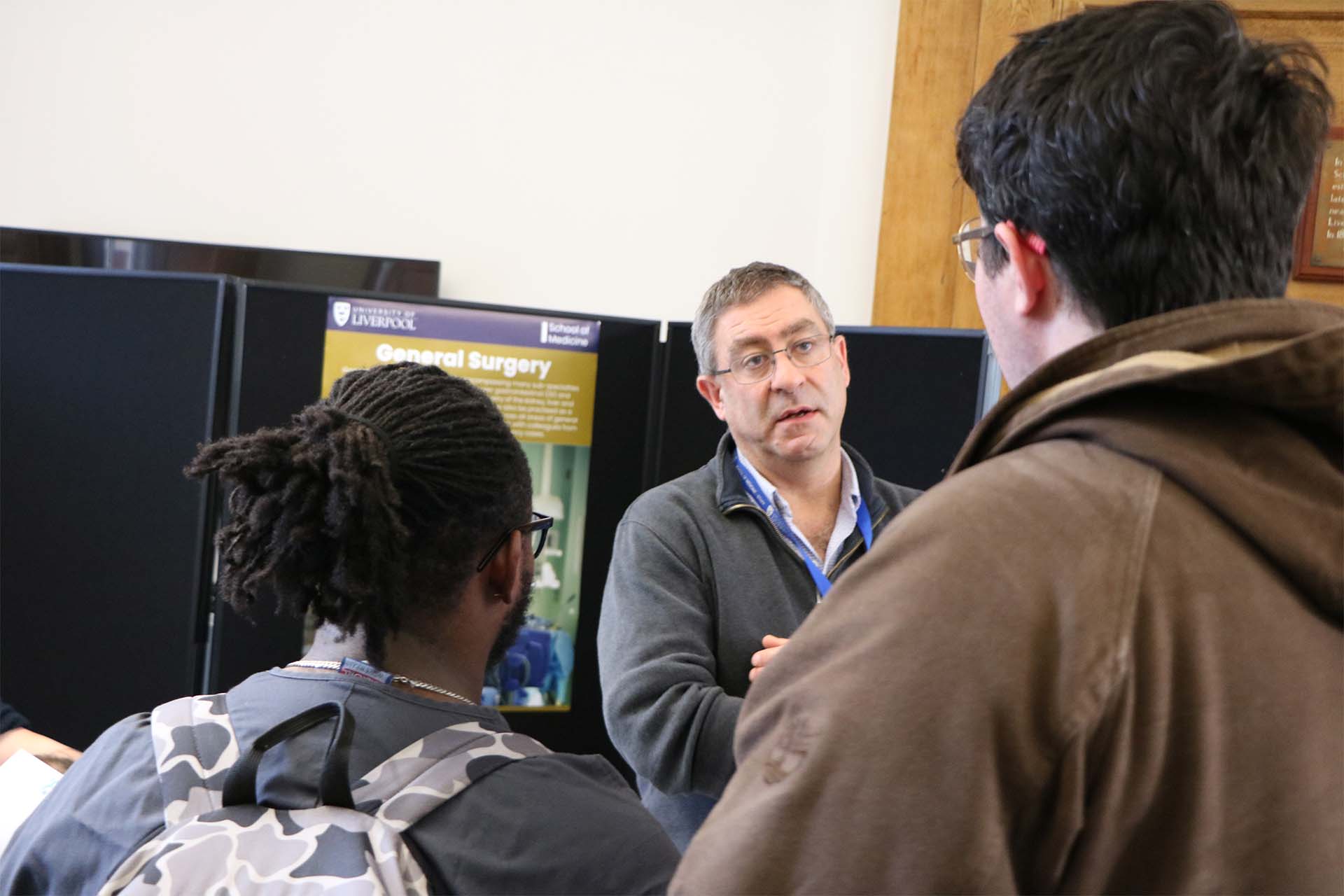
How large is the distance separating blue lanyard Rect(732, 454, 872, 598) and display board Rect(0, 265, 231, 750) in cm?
113

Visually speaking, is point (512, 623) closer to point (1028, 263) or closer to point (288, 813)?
point (288, 813)

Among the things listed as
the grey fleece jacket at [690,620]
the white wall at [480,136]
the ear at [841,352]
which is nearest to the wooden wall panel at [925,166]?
the white wall at [480,136]

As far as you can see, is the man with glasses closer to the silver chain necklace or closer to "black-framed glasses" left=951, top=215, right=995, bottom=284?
the silver chain necklace

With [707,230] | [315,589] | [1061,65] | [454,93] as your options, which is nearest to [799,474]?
[315,589]

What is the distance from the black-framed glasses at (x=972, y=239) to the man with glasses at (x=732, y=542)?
0.76 metres

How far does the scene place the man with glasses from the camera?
5.51ft

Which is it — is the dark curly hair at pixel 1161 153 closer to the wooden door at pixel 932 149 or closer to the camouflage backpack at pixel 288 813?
the camouflage backpack at pixel 288 813

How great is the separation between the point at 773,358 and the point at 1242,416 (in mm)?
1366

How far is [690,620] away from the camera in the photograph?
5.78 ft

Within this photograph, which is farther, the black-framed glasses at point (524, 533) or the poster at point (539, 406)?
the poster at point (539, 406)

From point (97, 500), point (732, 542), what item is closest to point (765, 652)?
point (732, 542)

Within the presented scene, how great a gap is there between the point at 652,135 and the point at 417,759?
3.17m

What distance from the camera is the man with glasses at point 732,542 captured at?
1.68 meters

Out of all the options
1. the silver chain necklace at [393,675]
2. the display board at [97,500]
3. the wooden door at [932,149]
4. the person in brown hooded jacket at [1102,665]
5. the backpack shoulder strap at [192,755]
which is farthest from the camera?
the wooden door at [932,149]
